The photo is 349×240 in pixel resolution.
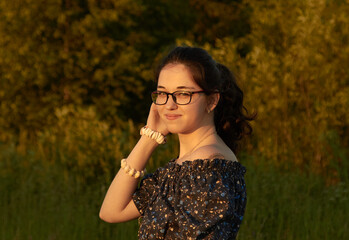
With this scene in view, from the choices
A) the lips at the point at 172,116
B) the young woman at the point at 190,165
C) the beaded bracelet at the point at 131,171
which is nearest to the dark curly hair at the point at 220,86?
the young woman at the point at 190,165

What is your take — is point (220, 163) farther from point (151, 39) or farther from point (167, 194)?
point (151, 39)

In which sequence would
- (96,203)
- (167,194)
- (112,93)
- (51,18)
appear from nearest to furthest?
1. (167,194)
2. (96,203)
3. (51,18)
4. (112,93)

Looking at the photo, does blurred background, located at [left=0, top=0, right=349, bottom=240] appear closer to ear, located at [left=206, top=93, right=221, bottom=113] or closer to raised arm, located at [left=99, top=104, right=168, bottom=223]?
ear, located at [left=206, top=93, right=221, bottom=113]

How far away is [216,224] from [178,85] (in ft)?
1.97

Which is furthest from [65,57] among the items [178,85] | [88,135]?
[178,85]

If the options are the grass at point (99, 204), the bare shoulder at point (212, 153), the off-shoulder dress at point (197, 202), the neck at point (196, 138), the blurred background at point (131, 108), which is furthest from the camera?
the blurred background at point (131, 108)

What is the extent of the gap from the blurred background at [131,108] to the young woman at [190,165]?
0.96ft

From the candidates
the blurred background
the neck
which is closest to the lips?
the neck

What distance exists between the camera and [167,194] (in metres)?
2.30

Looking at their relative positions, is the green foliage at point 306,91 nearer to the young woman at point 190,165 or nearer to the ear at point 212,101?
the young woman at point 190,165

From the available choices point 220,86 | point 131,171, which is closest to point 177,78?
point 220,86

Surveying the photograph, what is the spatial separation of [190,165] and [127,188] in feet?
1.35

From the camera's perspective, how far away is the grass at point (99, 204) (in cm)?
466

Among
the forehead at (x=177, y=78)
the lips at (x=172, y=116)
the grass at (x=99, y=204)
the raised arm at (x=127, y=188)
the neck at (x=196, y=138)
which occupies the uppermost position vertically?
the forehead at (x=177, y=78)
